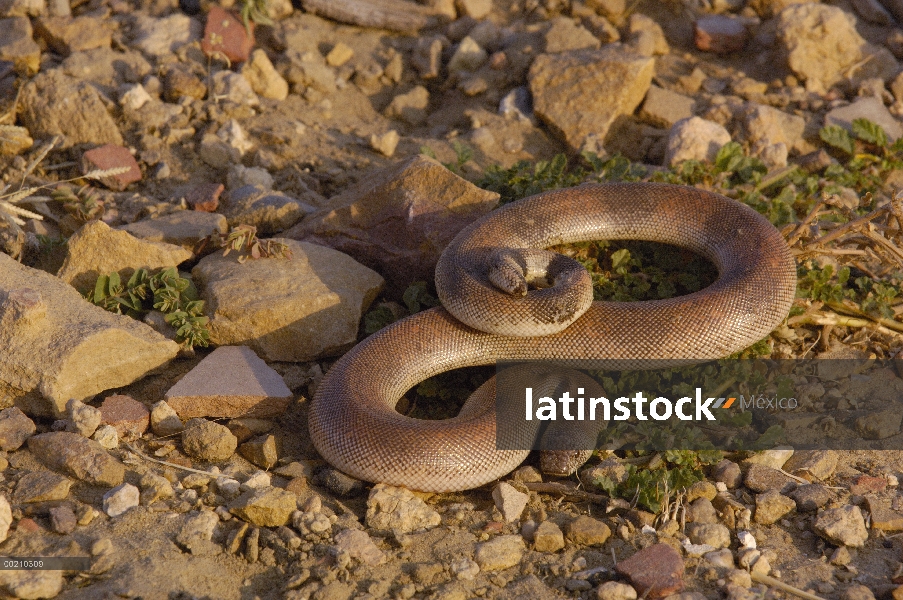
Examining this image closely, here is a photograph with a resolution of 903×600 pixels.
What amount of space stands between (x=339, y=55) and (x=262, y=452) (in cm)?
588

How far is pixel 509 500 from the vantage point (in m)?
5.40

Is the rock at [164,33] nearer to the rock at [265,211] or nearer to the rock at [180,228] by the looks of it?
the rock at [265,211]

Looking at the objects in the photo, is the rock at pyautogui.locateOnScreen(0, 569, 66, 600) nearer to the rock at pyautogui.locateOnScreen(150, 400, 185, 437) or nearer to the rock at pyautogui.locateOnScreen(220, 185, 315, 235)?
the rock at pyautogui.locateOnScreen(150, 400, 185, 437)

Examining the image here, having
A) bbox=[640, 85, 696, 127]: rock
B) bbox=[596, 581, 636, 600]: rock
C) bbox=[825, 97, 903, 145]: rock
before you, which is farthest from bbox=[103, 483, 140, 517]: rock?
bbox=[825, 97, 903, 145]: rock

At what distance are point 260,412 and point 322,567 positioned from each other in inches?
66.9

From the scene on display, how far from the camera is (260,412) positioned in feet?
20.2

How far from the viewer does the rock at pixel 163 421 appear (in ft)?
19.4

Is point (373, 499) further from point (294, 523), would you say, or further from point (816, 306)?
point (816, 306)

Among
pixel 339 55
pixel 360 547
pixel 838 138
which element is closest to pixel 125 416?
pixel 360 547

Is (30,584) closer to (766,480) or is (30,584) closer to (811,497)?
(766,480)

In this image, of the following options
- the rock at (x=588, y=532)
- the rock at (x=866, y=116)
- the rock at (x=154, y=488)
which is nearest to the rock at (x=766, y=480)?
the rock at (x=588, y=532)

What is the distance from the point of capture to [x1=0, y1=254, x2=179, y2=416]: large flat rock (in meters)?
5.68

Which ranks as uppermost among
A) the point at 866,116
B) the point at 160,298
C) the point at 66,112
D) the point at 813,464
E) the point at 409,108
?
the point at 66,112

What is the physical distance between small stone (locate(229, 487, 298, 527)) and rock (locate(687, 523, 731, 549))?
8.13 feet
